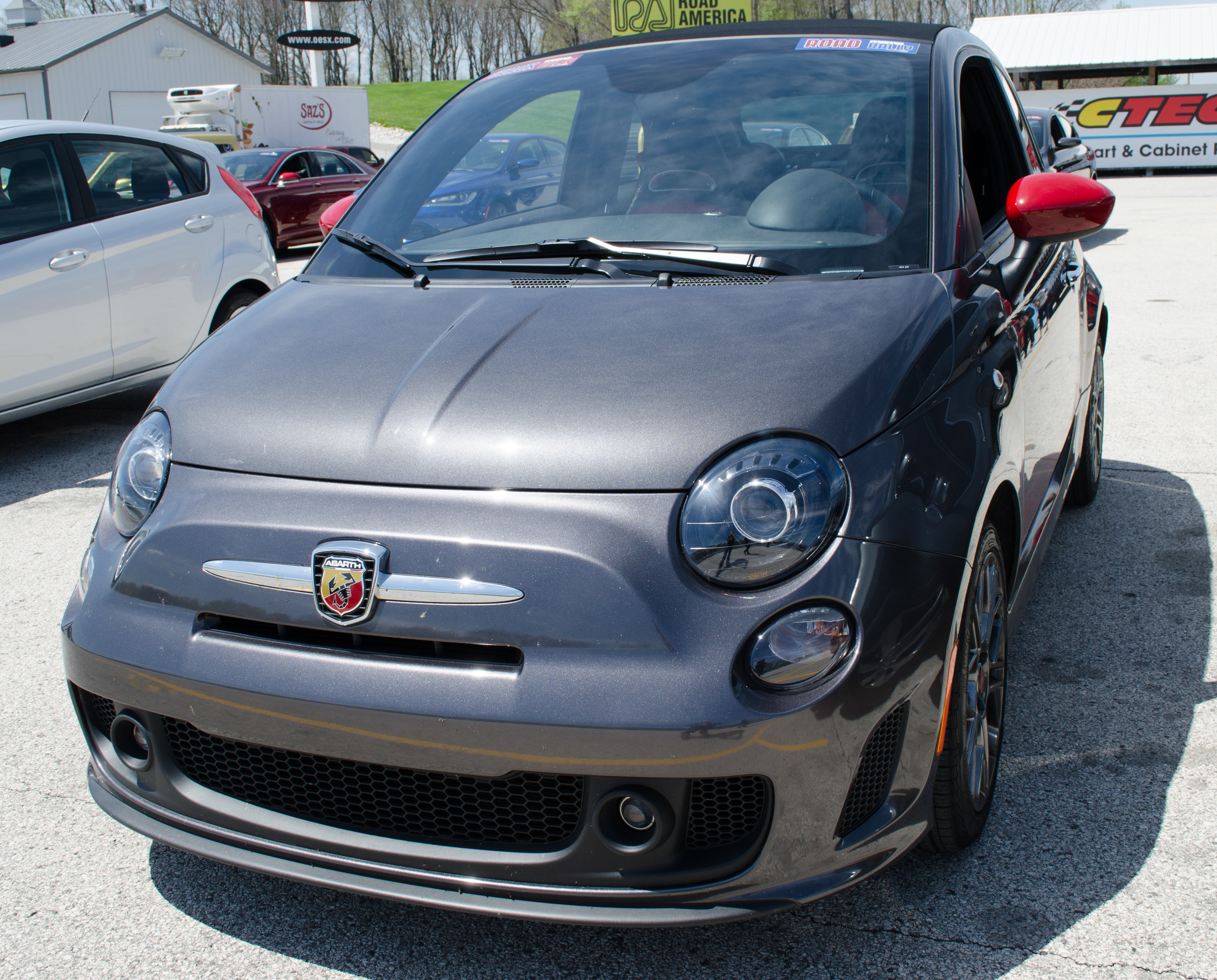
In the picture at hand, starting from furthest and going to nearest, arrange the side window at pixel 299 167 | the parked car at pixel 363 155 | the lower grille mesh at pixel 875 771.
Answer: the parked car at pixel 363 155, the side window at pixel 299 167, the lower grille mesh at pixel 875 771

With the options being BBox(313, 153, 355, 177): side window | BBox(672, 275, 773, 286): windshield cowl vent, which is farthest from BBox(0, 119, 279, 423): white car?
BBox(313, 153, 355, 177): side window

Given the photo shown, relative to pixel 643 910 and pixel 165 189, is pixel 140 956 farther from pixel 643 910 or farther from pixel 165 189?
pixel 165 189

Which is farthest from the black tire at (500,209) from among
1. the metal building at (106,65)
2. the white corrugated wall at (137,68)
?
the metal building at (106,65)

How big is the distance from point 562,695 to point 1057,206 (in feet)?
5.52

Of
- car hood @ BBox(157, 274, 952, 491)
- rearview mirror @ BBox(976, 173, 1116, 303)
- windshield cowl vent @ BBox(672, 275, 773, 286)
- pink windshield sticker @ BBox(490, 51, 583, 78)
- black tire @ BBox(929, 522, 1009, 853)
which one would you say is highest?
pink windshield sticker @ BBox(490, 51, 583, 78)

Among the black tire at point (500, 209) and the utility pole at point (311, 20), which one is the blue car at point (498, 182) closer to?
the black tire at point (500, 209)

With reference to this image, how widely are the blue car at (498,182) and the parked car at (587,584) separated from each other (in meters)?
0.60

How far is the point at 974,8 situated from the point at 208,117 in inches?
2095

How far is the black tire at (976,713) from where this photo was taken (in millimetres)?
2057

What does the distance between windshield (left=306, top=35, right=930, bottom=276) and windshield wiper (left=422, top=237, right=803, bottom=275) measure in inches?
1.1

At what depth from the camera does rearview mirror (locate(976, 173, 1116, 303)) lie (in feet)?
8.41

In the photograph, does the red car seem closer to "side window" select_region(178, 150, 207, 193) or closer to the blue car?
"side window" select_region(178, 150, 207, 193)

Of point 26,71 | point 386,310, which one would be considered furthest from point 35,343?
point 26,71

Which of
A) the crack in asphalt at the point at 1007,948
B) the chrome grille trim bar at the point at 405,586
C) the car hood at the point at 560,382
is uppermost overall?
the car hood at the point at 560,382
